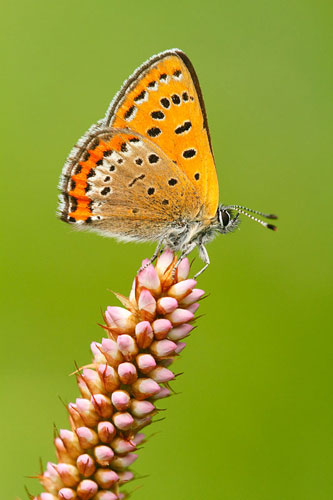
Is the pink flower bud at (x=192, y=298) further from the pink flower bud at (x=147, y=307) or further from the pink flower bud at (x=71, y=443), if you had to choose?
the pink flower bud at (x=71, y=443)

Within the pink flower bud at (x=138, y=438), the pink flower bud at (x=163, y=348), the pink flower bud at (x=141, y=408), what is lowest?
the pink flower bud at (x=138, y=438)

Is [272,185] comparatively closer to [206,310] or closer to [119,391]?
[206,310]

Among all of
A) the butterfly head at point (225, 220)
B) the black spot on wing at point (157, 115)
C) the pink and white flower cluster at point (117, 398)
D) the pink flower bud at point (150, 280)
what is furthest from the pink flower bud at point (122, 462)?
the black spot on wing at point (157, 115)

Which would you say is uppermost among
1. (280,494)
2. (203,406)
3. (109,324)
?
(109,324)

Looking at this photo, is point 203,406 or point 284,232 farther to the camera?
point 284,232

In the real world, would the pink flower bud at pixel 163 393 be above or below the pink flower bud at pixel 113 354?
below

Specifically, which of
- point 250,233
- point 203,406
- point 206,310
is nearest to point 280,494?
point 203,406

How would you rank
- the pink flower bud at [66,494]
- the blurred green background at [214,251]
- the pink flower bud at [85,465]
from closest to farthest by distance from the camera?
1. the pink flower bud at [66,494]
2. the pink flower bud at [85,465]
3. the blurred green background at [214,251]
